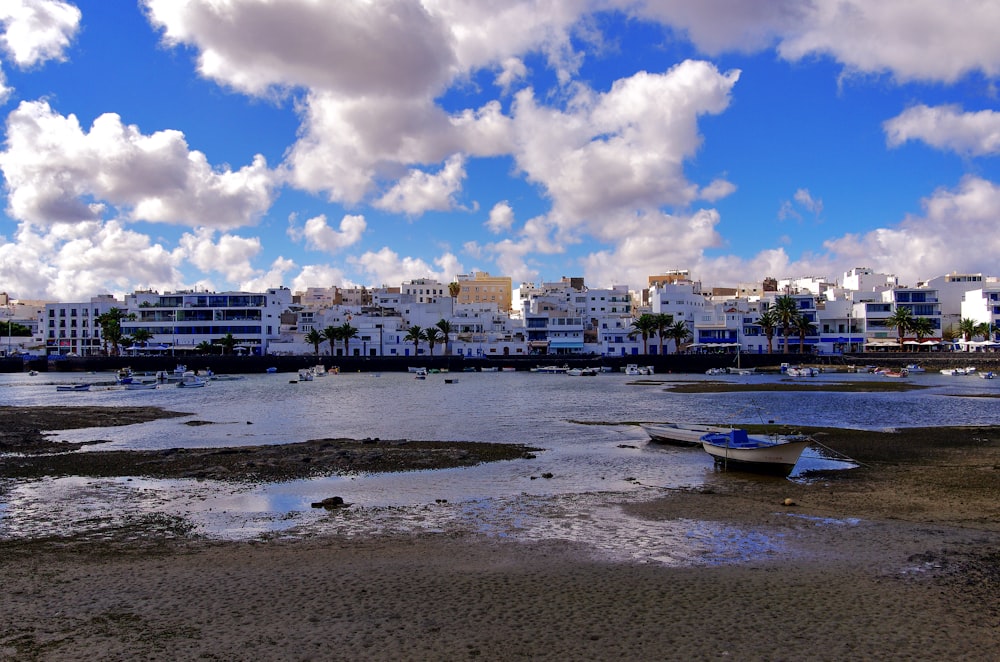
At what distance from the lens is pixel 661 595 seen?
1372cm

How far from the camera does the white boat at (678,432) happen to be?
1374 inches

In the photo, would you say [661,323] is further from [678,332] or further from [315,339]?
[315,339]

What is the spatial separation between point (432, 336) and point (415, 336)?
3.38 metres

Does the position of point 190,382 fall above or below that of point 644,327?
below

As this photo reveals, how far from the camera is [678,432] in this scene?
117 ft

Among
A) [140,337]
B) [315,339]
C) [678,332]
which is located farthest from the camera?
[315,339]

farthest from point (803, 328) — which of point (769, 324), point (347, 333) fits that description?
point (347, 333)

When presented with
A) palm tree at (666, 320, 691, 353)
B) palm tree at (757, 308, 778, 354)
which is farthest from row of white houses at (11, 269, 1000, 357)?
palm tree at (666, 320, 691, 353)

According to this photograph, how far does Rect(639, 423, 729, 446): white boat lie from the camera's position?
3491 centimetres

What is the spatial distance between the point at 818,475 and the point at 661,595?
15639 mm

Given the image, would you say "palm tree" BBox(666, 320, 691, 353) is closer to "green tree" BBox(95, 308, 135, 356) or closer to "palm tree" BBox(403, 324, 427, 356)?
"palm tree" BBox(403, 324, 427, 356)

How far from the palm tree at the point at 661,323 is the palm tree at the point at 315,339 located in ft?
210

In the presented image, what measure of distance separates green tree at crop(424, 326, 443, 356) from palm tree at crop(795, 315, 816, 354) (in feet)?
222

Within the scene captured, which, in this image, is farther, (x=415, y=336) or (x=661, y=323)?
(x=415, y=336)
